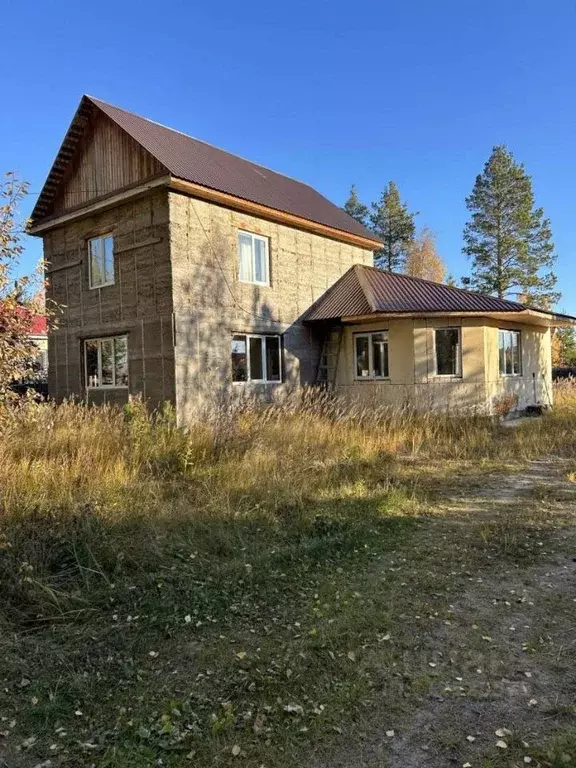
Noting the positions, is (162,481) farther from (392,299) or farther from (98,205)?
(392,299)

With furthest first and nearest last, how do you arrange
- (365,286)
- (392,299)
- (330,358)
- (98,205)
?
(330,358) → (365,286) → (392,299) → (98,205)

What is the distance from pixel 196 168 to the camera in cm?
1371

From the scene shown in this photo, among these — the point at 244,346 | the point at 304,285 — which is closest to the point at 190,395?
the point at 244,346

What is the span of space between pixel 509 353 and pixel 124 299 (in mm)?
12125

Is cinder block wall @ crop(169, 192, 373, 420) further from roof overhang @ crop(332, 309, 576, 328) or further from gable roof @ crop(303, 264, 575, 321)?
roof overhang @ crop(332, 309, 576, 328)

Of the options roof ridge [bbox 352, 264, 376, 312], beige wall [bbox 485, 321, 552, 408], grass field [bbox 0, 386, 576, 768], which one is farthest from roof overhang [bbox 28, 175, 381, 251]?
grass field [bbox 0, 386, 576, 768]

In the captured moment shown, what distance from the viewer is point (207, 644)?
3.39 metres

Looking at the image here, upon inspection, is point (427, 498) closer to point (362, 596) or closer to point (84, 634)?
point (362, 596)

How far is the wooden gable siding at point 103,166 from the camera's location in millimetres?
13109

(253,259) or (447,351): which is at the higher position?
(253,259)

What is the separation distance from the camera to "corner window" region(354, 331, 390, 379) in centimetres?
1611

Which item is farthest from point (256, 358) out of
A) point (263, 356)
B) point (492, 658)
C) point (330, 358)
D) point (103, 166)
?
point (492, 658)

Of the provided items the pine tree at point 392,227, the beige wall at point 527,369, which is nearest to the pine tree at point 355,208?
the pine tree at point 392,227

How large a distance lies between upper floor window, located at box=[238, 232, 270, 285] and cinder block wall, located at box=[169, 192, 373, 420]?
0.54 ft
